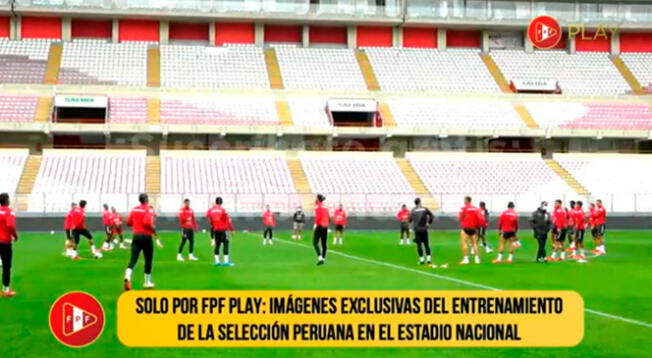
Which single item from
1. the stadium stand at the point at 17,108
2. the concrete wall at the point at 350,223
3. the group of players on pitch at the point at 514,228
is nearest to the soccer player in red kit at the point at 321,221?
the group of players on pitch at the point at 514,228

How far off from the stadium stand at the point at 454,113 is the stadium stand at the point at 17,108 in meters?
24.8

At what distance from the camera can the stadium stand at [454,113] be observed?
5859 cm

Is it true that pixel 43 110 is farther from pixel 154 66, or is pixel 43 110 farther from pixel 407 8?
pixel 407 8

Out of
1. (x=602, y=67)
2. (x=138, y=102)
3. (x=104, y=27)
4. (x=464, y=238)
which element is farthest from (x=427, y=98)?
(x=464, y=238)

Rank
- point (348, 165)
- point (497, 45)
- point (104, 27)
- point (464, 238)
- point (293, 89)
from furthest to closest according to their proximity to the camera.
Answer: point (497, 45), point (104, 27), point (293, 89), point (348, 165), point (464, 238)

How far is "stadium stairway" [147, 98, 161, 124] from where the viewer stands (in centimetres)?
5531

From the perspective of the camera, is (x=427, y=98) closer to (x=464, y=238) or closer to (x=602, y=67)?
(x=602, y=67)

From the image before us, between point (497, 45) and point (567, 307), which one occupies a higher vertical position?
point (497, 45)

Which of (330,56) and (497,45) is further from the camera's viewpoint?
(497,45)

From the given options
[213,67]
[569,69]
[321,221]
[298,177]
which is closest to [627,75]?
[569,69]

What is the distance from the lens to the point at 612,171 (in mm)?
56188

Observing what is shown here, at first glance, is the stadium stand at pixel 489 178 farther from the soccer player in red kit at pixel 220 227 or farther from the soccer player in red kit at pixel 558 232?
the soccer player in red kit at pixel 220 227

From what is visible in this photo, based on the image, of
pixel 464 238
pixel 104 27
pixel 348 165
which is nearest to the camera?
pixel 464 238

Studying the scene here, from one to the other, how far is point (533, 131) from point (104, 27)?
110 ft
